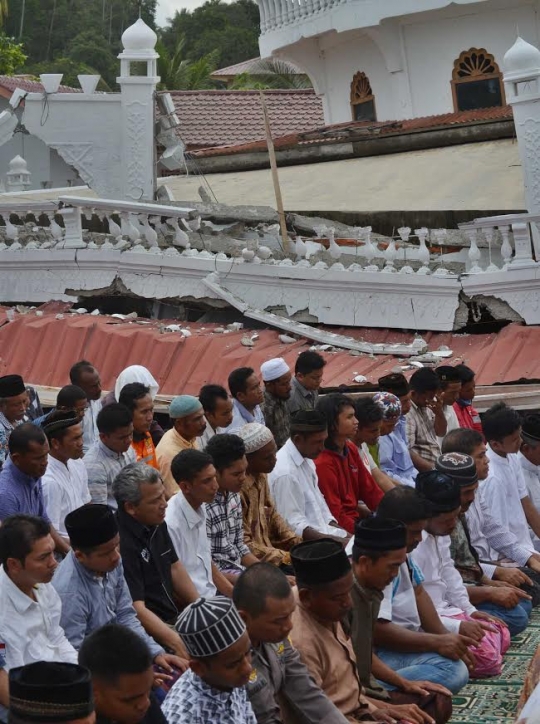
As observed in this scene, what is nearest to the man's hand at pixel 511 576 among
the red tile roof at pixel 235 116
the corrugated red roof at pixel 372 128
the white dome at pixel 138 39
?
the corrugated red roof at pixel 372 128

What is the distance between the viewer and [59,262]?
40.1 feet

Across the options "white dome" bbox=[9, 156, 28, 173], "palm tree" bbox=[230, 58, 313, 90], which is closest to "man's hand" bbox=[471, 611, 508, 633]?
"white dome" bbox=[9, 156, 28, 173]

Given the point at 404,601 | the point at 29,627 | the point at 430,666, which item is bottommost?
the point at 430,666

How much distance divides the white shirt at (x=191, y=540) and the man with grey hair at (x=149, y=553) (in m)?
0.18

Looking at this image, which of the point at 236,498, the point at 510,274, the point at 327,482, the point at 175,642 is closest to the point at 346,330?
the point at 510,274

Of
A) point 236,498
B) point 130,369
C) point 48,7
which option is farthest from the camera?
point 48,7

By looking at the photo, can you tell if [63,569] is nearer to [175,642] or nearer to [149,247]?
[175,642]

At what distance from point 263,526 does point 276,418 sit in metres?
1.66

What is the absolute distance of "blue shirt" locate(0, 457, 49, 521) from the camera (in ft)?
20.4

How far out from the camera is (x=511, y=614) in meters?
7.37

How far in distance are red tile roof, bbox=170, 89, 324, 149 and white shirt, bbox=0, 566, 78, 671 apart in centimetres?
1561

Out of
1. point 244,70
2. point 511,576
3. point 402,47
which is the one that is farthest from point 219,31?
point 511,576

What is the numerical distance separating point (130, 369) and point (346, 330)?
337 centimetres

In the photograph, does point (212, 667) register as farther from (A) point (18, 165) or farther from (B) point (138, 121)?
(A) point (18, 165)
